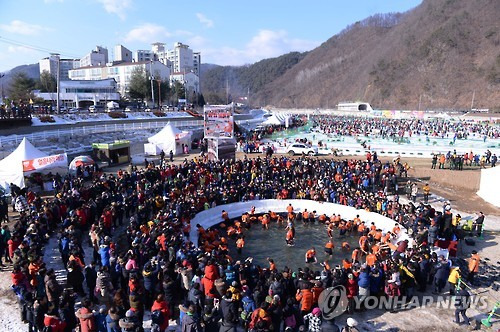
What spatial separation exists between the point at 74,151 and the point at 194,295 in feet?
82.6

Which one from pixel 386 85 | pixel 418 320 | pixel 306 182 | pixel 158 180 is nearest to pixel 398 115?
pixel 386 85

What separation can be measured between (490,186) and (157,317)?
20684 mm

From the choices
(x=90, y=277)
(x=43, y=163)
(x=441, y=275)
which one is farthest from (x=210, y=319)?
(x=43, y=163)

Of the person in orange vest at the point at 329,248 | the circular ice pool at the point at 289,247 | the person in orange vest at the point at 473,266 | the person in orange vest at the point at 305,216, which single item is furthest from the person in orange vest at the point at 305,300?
the person in orange vest at the point at 305,216

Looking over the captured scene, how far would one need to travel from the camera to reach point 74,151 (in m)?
29.0

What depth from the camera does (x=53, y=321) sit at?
6957 mm

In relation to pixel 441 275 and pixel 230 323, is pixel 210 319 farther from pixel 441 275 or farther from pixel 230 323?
pixel 441 275

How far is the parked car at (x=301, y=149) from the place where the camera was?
33.4 meters

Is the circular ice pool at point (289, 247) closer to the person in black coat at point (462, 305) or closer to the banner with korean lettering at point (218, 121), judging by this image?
the person in black coat at point (462, 305)

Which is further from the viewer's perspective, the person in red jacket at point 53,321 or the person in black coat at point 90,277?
the person in black coat at point 90,277

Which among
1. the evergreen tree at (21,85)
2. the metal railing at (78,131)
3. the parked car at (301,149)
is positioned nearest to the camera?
the metal railing at (78,131)

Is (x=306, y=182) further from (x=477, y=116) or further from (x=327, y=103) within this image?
(x=327, y=103)

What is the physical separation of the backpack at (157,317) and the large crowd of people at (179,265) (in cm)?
4

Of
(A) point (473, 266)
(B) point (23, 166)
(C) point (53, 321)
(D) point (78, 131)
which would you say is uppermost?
(D) point (78, 131)
